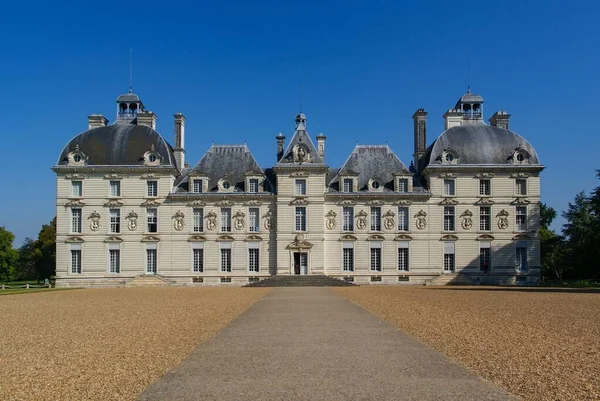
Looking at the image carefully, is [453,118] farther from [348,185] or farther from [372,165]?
[348,185]

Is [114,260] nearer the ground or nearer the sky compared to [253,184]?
nearer the ground

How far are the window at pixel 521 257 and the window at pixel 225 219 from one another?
66.0ft

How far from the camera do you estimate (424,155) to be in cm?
4603

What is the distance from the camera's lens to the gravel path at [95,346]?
8242mm

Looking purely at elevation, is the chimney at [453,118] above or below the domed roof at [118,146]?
above

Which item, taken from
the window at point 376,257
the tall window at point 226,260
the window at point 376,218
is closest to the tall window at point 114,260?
the tall window at point 226,260

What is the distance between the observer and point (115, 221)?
142 feet

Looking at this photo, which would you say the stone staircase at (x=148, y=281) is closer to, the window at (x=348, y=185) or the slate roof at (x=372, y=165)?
the slate roof at (x=372, y=165)

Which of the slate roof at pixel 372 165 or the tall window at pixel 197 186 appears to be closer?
the tall window at pixel 197 186

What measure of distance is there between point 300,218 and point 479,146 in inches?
540

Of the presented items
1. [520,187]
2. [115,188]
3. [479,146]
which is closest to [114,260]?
[115,188]

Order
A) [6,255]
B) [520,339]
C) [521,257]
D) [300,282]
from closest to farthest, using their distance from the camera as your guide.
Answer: [520,339], [300,282], [521,257], [6,255]

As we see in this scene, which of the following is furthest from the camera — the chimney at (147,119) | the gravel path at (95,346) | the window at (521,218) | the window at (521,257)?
the chimney at (147,119)

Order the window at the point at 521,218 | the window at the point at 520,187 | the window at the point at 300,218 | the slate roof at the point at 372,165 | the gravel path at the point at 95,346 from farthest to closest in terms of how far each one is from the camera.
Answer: the slate roof at the point at 372,165
the window at the point at 520,187
the window at the point at 521,218
the window at the point at 300,218
the gravel path at the point at 95,346
